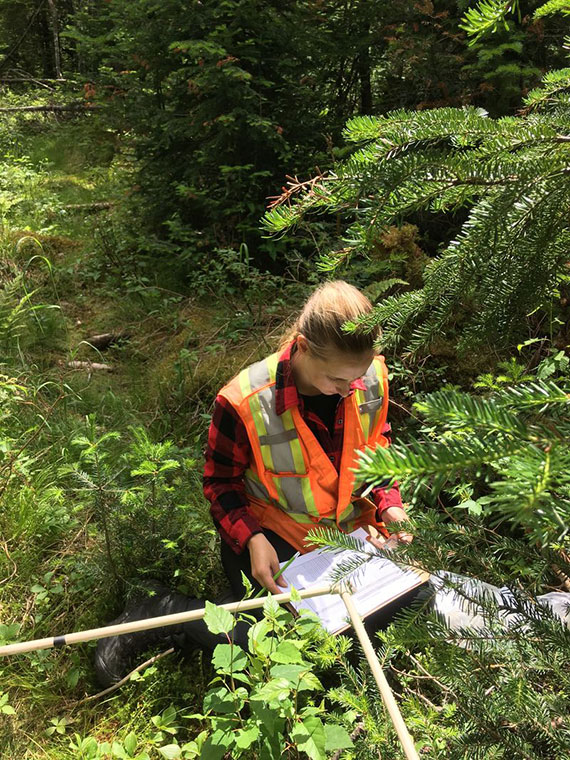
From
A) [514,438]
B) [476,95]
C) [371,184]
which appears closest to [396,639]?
[514,438]

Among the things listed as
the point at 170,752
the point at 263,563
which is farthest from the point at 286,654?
the point at 263,563

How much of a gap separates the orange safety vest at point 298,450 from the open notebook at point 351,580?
0.16 metres

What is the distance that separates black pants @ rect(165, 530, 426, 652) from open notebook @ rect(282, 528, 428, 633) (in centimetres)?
10

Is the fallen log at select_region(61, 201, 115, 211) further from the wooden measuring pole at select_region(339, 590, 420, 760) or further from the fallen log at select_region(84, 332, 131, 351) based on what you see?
the wooden measuring pole at select_region(339, 590, 420, 760)

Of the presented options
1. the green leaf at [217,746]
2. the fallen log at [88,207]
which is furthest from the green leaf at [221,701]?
the fallen log at [88,207]

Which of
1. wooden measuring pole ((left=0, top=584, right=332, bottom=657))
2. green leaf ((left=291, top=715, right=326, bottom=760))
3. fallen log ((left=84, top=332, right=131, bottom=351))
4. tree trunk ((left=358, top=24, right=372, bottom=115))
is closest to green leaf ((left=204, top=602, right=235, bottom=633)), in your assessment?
wooden measuring pole ((left=0, top=584, right=332, bottom=657))

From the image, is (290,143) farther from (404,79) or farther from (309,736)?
(309,736)

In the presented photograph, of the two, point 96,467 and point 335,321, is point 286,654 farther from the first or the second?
point 96,467

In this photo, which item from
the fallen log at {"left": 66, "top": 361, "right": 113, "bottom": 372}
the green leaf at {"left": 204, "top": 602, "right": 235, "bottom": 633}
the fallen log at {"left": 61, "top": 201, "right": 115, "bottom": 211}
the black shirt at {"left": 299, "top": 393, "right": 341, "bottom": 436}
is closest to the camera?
the green leaf at {"left": 204, "top": 602, "right": 235, "bottom": 633}

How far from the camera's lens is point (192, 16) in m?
4.03

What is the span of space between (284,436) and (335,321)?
558 mm

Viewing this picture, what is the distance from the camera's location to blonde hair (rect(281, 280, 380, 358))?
177 cm

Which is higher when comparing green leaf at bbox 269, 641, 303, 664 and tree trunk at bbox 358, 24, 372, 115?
tree trunk at bbox 358, 24, 372, 115

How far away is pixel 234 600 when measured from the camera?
2197mm
